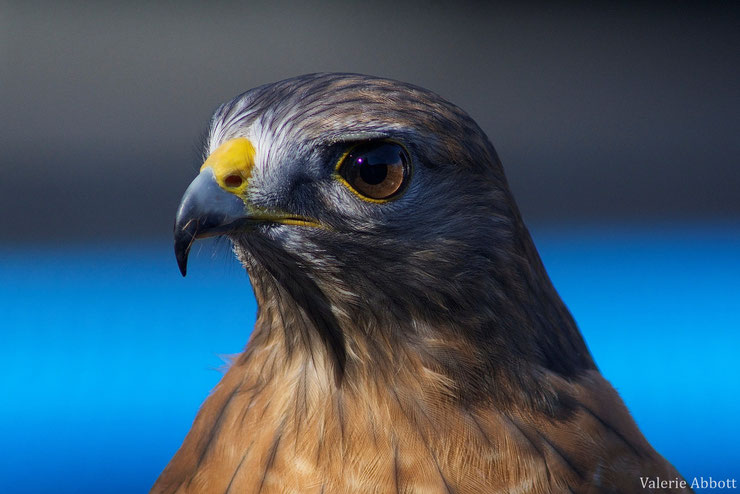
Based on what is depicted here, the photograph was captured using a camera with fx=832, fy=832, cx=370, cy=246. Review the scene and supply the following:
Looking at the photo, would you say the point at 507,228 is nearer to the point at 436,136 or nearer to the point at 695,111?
the point at 436,136

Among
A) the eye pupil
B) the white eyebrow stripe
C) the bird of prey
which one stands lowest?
the bird of prey

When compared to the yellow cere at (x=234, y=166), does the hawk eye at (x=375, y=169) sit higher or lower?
higher

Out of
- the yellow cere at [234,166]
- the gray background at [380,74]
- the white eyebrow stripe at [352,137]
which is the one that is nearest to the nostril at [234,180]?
the yellow cere at [234,166]

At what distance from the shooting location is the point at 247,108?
108 cm

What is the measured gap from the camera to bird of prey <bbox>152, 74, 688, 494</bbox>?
988mm

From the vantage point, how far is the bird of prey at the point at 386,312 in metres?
0.99

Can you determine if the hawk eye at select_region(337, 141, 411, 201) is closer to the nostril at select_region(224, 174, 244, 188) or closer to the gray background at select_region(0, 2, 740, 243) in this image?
the nostril at select_region(224, 174, 244, 188)

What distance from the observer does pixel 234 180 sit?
3.24 ft

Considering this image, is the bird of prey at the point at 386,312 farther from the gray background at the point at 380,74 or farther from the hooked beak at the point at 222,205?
the gray background at the point at 380,74

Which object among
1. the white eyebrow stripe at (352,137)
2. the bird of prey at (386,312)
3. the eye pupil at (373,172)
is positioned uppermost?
the white eyebrow stripe at (352,137)

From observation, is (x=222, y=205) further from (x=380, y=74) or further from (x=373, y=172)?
(x=380, y=74)

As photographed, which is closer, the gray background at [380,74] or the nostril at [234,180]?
the nostril at [234,180]

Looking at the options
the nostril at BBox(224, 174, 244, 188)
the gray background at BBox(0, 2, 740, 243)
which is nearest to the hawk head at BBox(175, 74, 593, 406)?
the nostril at BBox(224, 174, 244, 188)

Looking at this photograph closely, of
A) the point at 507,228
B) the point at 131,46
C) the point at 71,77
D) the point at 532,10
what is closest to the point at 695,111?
the point at 532,10
